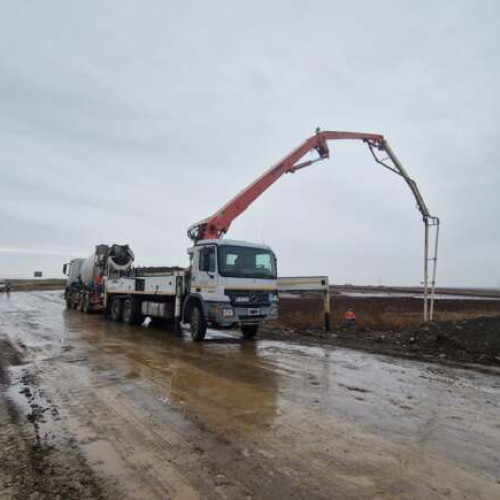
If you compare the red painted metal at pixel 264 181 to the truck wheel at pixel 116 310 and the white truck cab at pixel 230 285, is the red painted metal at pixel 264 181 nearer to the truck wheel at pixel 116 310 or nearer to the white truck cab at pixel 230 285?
the white truck cab at pixel 230 285

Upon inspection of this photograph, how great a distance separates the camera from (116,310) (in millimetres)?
18938

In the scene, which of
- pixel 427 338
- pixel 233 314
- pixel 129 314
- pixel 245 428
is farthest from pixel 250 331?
pixel 245 428

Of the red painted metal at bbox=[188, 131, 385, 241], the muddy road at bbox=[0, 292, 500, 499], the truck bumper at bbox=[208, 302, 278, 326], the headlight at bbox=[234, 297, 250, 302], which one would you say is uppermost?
the red painted metal at bbox=[188, 131, 385, 241]

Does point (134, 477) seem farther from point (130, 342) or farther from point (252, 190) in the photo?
point (252, 190)

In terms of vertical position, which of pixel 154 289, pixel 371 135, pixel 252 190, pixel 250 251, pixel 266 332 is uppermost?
pixel 371 135

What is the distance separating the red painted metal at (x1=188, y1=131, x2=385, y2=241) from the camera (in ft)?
49.3

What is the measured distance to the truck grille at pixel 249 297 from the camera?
12180 mm

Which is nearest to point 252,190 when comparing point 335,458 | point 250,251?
point 250,251

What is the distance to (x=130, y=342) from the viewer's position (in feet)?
40.5

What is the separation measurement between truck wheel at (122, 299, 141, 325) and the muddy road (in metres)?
7.92

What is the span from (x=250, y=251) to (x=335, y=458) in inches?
356

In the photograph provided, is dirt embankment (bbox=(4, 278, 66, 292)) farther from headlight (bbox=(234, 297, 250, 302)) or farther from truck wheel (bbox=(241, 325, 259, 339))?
headlight (bbox=(234, 297, 250, 302))

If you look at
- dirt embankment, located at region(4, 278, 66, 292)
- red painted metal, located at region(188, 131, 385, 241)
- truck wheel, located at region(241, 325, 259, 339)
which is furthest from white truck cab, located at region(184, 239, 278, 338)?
dirt embankment, located at region(4, 278, 66, 292)

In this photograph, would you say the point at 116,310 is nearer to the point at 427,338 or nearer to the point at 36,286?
the point at 427,338
